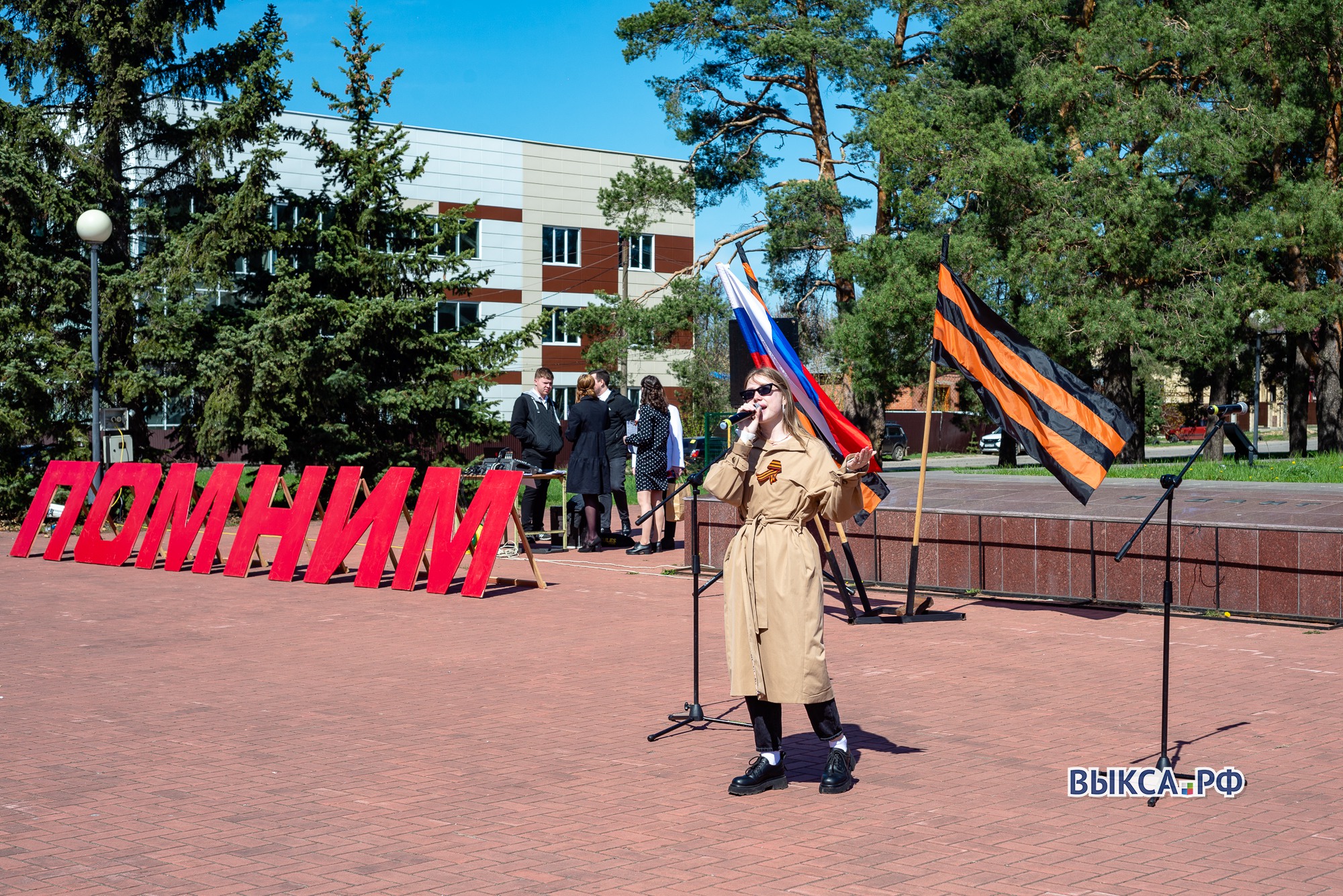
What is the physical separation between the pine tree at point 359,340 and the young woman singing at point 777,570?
1555 cm

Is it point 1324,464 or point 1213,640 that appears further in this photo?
point 1324,464

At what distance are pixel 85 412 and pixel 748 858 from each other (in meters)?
19.6

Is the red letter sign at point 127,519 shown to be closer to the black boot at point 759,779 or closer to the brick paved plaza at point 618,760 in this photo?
the brick paved plaza at point 618,760

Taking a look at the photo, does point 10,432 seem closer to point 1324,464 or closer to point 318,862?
point 318,862

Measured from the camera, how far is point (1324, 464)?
87.9 feet

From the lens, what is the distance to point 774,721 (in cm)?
569

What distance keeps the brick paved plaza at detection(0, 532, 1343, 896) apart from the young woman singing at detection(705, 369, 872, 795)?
0.93 ft

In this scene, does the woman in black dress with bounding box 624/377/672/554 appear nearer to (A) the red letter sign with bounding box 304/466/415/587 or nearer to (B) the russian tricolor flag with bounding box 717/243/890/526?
(A) the red letter sign with bounding box 304/466/415/587

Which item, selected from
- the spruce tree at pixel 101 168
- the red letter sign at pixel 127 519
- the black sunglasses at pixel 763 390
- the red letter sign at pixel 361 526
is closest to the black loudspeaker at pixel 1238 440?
the black sunglasses at pixel 763 390

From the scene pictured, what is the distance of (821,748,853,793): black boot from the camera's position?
18.4 feet

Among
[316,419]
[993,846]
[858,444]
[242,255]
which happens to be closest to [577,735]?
[993,846]

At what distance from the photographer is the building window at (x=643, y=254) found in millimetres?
52906

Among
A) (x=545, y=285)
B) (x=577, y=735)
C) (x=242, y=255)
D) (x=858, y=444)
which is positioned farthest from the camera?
(x=545, y=285)

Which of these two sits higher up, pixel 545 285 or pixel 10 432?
pixel 545 285
